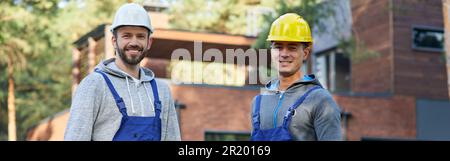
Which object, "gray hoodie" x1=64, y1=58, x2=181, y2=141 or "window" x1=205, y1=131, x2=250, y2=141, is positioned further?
"window" x1=205, y1=131, x2=250, y2=141

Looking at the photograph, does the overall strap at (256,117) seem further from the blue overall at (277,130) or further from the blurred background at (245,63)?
the blurred background at (245,63)

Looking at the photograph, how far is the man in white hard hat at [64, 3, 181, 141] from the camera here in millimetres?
4562

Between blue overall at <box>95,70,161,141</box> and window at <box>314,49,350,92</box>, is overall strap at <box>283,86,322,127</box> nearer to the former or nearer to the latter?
blue overall at <box>95,70,161,141</box>

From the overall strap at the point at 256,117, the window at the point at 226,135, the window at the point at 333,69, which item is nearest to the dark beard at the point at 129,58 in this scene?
the overall strap at the point at 256,117

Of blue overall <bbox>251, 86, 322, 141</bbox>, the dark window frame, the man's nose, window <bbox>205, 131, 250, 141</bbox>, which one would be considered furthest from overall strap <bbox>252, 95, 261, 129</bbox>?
the dark window frame

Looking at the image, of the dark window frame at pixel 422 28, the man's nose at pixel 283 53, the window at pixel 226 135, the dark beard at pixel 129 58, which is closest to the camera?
the dark beard at pixel 129 58

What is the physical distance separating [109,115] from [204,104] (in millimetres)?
19974

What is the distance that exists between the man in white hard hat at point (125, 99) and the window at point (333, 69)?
2581cm

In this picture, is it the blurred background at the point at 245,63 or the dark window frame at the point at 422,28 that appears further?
the dark window frame at the point at 422,28

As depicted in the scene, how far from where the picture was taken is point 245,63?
28547 millimetres

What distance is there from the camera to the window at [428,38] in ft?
94.2

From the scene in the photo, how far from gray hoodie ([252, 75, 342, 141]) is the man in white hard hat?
513 millimetres
